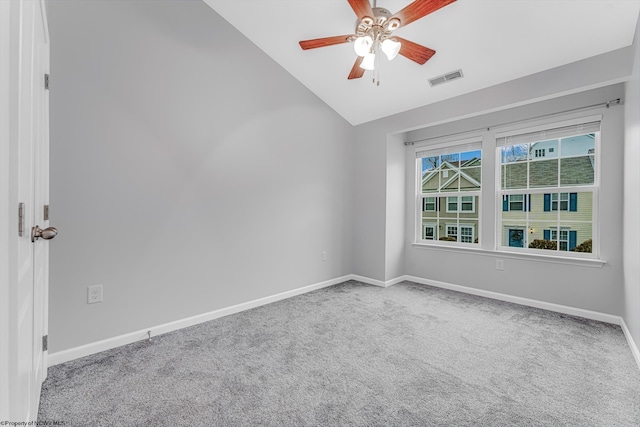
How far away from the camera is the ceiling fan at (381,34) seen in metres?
1.80

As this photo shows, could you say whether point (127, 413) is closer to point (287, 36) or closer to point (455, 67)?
point (287, 36)

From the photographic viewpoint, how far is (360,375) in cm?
189

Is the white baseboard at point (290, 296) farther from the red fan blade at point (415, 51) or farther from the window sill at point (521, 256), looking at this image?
the red fan blade at point (415, 51)

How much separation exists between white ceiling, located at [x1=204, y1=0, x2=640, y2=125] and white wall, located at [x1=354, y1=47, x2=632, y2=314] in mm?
147

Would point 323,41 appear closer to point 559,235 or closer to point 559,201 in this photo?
point 559,201

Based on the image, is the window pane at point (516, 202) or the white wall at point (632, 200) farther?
the window pane at point (516, 202)

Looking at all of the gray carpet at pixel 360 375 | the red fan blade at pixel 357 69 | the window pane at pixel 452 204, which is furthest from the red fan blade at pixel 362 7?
the window pane at pixel 452 204

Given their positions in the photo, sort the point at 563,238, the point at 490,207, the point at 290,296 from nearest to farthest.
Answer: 1. the point at 563,238
2. the point at 290,296
3. the point at 490,207

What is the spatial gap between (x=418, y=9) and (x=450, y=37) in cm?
104

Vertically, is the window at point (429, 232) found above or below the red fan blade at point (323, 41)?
below

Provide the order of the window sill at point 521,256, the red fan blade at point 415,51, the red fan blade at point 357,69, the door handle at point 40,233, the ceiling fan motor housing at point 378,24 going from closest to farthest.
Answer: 1. the door handle at point 40,233
2. the ceiling fan motor housing at point 378,24
3. the red fan blade at point 415,51
4. the red fan blade at point 357,69
5. the window sill at point 521,256

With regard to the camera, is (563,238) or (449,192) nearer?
(563,238)

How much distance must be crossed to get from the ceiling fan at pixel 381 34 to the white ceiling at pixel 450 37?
554mm

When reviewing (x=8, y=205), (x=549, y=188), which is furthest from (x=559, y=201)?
(x=8, y=205)
